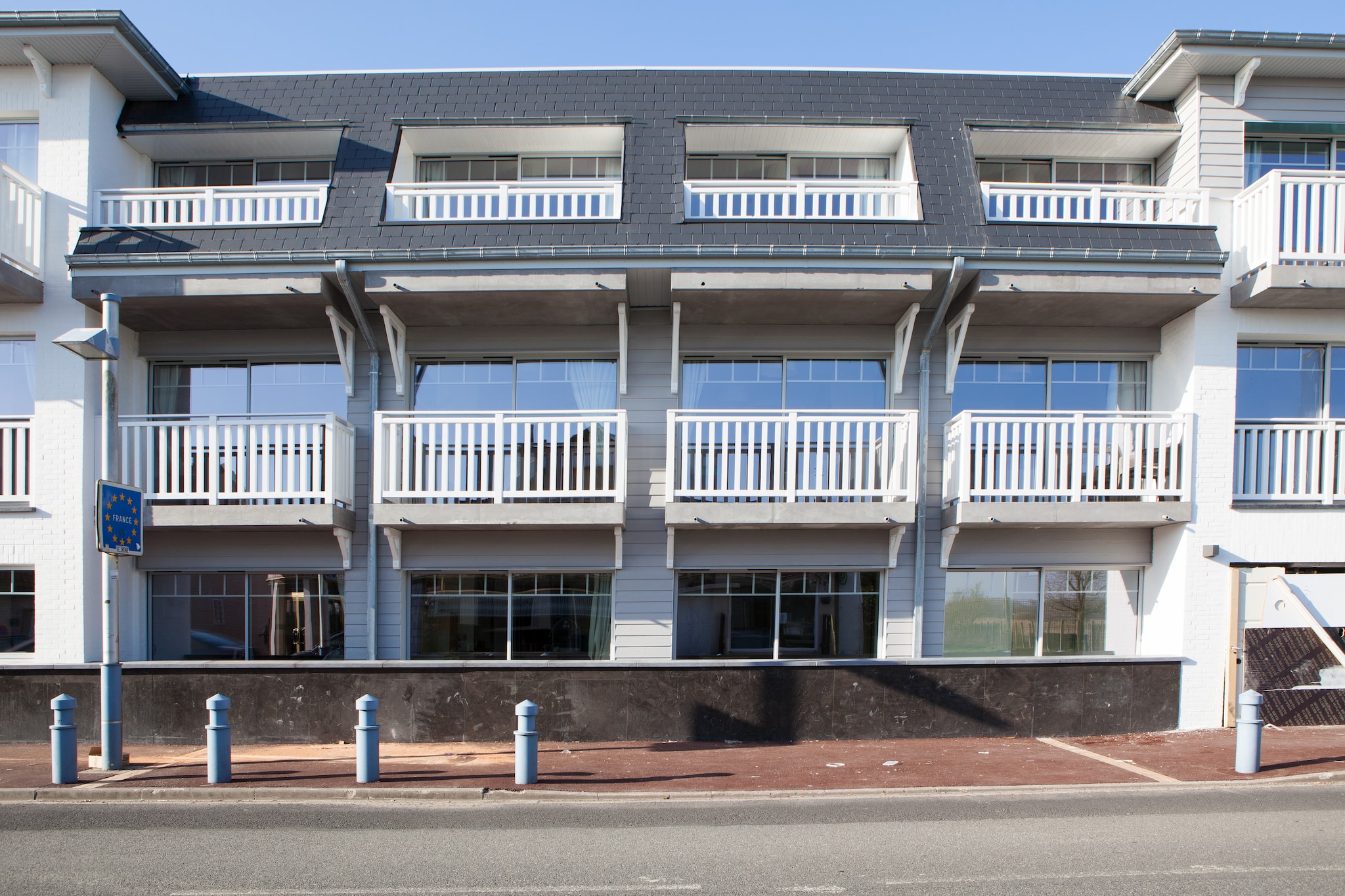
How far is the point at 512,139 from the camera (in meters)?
12.6

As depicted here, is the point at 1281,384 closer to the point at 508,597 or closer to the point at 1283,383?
the point at 1283,383

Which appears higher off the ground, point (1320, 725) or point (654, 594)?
point (654, 594)

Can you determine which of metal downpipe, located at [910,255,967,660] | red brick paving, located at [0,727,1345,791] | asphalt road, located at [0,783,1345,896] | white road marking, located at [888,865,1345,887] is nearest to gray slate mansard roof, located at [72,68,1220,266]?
metal downpipe, located at [910,255,967,660]

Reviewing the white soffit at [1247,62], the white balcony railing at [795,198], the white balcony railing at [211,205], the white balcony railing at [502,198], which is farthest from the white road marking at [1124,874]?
the white balcony railing at [211,205]

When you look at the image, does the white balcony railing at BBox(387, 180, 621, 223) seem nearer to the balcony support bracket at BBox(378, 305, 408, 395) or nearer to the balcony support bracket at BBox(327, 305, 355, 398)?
the balcony support bracket at BBox(378, 305, 408, 395)

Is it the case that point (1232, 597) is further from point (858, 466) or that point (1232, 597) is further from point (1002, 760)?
point (858, 466)

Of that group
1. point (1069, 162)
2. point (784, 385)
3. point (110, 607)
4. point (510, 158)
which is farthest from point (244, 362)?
point (1069, 162)

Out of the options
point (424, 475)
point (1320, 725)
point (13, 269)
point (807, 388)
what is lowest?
point (1320, 725)

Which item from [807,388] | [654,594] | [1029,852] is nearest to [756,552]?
[654,594]

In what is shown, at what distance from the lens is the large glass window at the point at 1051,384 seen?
39.9ft

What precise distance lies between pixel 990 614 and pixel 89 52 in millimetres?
14258

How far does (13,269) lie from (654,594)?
895cm

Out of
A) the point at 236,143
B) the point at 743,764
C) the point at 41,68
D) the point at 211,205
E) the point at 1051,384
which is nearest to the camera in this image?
the point at 743,764

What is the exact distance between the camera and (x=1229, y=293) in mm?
11305
